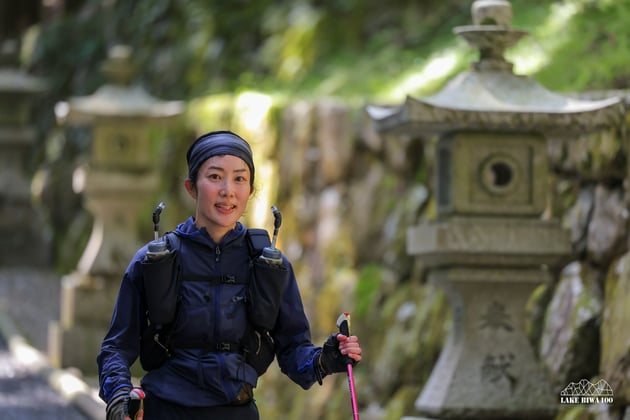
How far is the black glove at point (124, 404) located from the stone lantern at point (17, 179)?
2275 cm

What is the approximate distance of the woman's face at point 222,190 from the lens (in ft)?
15.7

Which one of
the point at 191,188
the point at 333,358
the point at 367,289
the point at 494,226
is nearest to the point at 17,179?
the point at 367,289

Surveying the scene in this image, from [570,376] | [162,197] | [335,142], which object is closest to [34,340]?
[162,197]

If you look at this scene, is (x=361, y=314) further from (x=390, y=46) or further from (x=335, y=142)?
(x=390, y=46)

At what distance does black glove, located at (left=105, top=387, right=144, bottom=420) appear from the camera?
4.47 meters

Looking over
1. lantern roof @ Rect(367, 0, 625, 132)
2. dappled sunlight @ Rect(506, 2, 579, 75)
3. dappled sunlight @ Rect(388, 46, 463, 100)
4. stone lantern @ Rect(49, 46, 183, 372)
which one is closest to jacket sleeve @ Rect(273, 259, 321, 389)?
lantern roof @ Rect(367, 0, 625, 132)

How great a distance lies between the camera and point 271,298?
484 centimetres

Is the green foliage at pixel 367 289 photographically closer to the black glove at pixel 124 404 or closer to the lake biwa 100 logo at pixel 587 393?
the lake biwa 100 logo at pixel 587 393

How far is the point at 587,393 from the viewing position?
29.0ft

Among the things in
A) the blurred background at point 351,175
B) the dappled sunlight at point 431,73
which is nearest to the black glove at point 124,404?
the blurred background at point 351,175

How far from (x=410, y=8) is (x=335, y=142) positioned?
426 centimetres

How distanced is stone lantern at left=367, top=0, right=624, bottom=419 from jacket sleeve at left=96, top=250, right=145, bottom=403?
12.7 ft

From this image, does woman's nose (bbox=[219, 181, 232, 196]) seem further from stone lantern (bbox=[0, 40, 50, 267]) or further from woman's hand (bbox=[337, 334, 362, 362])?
stone lantern (bbox=[0, 40, 50, 267])

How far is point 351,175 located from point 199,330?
9756 millimetres
